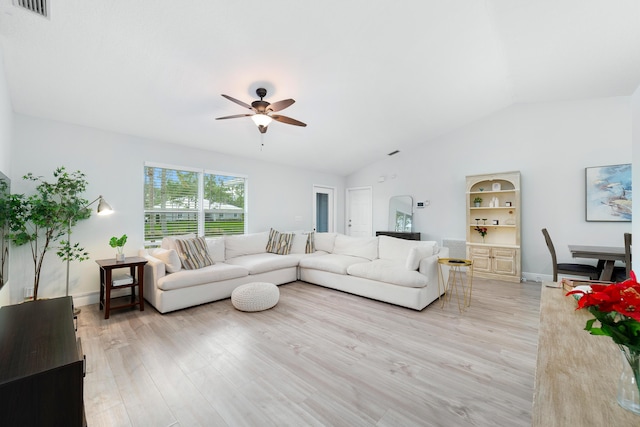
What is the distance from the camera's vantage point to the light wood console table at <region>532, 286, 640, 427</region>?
0.71 m

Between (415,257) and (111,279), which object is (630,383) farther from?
(111,279)

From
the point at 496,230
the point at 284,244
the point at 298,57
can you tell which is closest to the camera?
the point at 298,57

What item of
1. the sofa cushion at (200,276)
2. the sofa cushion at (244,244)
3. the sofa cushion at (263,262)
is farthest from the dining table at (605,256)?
the sofa cushion at (244,244)

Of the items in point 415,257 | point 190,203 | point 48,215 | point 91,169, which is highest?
point 91,169

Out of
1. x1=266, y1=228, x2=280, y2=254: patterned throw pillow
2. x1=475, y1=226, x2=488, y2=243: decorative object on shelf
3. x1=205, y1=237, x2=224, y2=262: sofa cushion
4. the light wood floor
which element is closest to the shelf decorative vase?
the light wood floor

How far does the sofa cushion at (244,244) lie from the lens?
4633 millimetres

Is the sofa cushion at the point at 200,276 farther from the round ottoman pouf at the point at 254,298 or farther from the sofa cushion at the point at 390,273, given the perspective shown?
the sofa cushion at the point at 390,273

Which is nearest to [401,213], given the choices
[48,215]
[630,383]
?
[630,383]

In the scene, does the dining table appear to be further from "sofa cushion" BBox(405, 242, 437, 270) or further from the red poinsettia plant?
the red poinsettia plant

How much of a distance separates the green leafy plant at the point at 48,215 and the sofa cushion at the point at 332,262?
10.2 ft

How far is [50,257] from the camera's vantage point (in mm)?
3377

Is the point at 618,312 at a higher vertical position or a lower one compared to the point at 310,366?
higher

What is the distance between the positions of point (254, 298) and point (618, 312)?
3187mm

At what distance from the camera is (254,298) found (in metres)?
3.35
